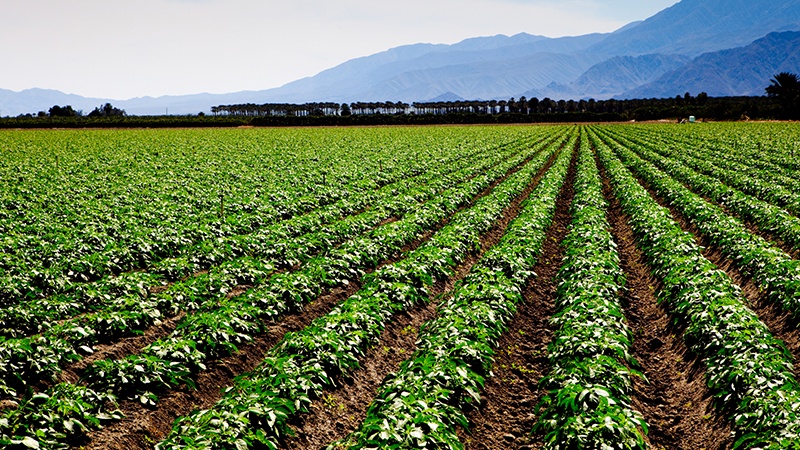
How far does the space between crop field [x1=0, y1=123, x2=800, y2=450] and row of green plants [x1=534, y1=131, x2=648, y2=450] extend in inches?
1.5

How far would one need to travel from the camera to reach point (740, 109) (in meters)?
118

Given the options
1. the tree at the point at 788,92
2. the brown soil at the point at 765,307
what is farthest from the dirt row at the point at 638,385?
the tree at the point at 788,92

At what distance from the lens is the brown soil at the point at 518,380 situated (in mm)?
7461

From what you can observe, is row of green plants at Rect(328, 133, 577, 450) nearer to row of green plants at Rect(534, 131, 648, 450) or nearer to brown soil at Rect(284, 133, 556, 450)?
brown soil at Rect(284, 133, 556, 450)

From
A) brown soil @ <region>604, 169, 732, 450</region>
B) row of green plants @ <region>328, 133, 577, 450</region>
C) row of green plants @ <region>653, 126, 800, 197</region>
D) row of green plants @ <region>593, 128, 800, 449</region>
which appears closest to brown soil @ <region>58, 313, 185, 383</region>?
row of green plants @ <region>328, 133, 577, 450</region>

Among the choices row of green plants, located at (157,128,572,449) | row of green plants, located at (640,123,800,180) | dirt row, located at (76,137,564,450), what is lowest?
dirt row, located at (76,137,564,450)

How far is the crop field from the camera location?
266 inches

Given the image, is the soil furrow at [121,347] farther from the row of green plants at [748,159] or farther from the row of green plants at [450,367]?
the row of green plants at [748,159]

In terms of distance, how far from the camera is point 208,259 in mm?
14531

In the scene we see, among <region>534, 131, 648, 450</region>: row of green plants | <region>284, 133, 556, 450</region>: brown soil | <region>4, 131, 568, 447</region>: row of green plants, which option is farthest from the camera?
<region>4, 131, 568, 447</region>: row of green plants

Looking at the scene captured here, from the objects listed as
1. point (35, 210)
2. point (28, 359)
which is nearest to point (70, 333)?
point (28, 359)

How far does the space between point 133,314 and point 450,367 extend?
597cm

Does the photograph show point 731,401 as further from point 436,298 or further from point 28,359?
point 28,359

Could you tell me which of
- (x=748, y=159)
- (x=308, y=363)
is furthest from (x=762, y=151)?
(x=308, y=363)
